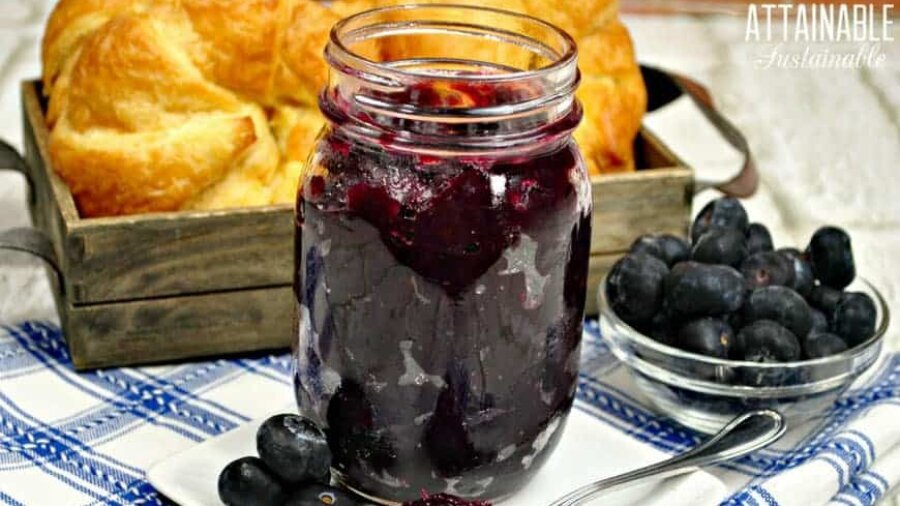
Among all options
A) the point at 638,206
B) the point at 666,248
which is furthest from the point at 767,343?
the point at 638,206

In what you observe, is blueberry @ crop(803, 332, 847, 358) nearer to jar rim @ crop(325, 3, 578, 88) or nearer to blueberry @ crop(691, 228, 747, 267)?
blueberry @ crop(691, 228, 747, 267)

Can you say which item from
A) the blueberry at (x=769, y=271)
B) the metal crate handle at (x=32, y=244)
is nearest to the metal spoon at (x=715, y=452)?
the blueberry at (x=769, y=271)

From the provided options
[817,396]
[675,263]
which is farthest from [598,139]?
[817,396]

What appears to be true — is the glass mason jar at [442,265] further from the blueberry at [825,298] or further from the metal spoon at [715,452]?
the blueberry at [825,298]

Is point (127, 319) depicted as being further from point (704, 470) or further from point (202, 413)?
point (704, 470)

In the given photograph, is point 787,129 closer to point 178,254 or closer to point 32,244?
point 178,254

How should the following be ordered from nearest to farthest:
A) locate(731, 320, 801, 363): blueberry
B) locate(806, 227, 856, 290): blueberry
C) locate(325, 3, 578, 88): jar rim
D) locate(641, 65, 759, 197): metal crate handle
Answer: locate(325, 3, 578, 88): jar rim → locate(731, 320, 801, 363): blueberry → locate(806, 227, 856, 290): blueberry → locate(641, 65, 759, 197): metal crate handle

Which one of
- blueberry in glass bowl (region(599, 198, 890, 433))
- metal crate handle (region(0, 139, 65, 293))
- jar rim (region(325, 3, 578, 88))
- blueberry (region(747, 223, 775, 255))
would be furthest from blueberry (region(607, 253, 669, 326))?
metal crate handle (region(0, 139, 65, 293))
